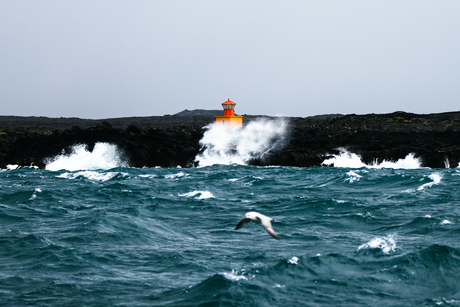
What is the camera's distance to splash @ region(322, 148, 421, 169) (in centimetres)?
4238

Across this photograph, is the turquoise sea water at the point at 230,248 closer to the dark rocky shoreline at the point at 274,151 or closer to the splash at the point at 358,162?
the splash at the point at 358,162

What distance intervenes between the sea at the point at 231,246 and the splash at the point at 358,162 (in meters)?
15.5

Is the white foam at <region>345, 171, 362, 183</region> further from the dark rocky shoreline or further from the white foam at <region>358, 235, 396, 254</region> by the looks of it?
the white foam at <region>358, 235, 396, 254</region>

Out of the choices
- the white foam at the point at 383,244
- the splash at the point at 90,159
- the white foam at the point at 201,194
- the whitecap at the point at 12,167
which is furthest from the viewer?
the splash at the point at 90,159

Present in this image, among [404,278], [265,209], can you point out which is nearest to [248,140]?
[265,209]

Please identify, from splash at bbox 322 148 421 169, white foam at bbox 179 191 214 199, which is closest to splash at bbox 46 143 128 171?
splash at bbox 322 148 421 169

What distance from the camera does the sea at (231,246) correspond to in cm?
1074

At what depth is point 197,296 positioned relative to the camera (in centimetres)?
1054

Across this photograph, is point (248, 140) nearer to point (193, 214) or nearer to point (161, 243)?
point (193, 214)

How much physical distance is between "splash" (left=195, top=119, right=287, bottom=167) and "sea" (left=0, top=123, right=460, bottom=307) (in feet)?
70.3

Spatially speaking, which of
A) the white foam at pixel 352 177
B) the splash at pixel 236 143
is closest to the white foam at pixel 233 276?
the white foam at pixel 352 177

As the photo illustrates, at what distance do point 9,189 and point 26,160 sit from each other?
756 inches

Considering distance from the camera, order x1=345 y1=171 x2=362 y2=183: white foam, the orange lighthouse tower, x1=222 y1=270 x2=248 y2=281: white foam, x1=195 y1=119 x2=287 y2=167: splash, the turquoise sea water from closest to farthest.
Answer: the turquoise sea water → x1=222 y1=270 x2=248 y2=281: white foam → x1=345 y1=171 x2=362 y2=183: white foam → x1=195 y1=119 x2=287 y2=167: splash → the orange lighthouse tower

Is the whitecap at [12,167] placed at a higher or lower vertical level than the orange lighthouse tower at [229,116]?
lower
